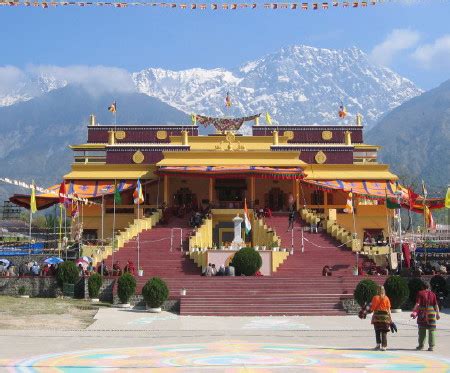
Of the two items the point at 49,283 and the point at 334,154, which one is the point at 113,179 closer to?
the point at 334,154

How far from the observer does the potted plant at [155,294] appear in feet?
85.6

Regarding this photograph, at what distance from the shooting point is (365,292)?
82.4ft

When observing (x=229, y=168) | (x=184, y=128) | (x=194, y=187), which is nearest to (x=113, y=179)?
(x=194, y=187)

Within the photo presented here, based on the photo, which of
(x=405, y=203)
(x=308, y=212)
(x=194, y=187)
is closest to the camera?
(x=308, y=212)

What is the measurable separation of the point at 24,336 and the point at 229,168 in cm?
2704

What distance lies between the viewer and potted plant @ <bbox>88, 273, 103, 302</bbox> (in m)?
29.0

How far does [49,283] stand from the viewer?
30.1 meters

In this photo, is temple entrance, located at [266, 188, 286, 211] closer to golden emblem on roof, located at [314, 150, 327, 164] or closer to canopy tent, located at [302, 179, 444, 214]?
canopy tent, located at [302, 179, 444, 214]

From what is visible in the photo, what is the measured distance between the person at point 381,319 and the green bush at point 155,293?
1107cm

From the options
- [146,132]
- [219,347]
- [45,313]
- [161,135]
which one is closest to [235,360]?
[219,347]

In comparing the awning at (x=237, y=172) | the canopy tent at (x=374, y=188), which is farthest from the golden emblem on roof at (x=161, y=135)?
the canopy tent at (x=374, y=188)

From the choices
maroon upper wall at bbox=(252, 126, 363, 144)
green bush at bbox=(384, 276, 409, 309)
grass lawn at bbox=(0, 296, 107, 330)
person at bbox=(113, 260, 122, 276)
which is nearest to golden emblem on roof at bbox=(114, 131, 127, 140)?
Answer: maroon upper wall at bbox=(252, 126, 363, 144)

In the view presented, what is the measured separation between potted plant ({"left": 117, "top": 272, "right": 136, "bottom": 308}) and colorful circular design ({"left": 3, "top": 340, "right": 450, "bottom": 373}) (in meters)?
10.2

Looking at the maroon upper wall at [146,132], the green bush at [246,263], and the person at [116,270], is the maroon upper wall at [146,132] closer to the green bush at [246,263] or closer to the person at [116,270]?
the person at [116,270]
